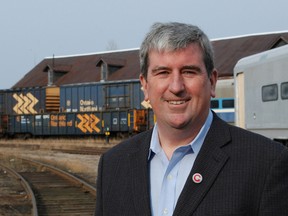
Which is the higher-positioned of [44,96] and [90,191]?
[44,96]

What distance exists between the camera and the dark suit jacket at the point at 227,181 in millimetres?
2082

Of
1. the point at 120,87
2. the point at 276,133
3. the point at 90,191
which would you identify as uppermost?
the point at 120,87

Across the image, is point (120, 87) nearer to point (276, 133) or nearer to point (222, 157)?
point (276, 133)

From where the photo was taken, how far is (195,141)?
227 cm

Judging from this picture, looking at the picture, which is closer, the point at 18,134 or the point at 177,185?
the point at 177,185

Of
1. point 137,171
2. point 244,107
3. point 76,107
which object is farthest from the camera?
point 76,107

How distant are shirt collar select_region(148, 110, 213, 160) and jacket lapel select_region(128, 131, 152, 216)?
1.5 inches

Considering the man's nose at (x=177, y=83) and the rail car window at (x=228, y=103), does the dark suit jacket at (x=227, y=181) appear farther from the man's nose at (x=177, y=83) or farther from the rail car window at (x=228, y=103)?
the rail car window at (x=228, y=103)

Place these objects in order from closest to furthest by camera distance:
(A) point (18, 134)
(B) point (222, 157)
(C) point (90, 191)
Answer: (B) point (222, 157) < (C) point (90, 191) < (A) point (18, 134)

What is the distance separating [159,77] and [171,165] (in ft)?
1.28

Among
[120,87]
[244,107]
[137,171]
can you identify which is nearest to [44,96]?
[120,87]

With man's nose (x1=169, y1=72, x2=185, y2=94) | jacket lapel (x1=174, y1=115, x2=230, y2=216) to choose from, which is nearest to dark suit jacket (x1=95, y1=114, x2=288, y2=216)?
jacket lapel (x1=174, y1=115, x2=230, y2=216)

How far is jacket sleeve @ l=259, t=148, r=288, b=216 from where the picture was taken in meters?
2.06

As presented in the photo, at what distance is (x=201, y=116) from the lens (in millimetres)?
2279
